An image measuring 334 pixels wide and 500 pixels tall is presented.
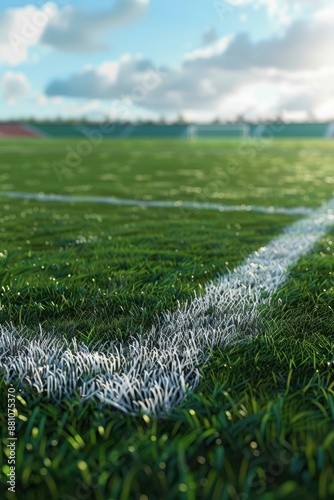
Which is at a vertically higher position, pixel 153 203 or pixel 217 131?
pixel 217 131

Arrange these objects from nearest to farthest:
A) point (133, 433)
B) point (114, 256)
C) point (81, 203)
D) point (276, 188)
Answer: point (133, 433) → point (114, 256) → point (81, 203) → point (276, 188)

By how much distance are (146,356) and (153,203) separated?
530 centimetres

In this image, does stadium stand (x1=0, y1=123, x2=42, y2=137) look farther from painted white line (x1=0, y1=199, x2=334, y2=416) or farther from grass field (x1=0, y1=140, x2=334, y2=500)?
painted white line (x1=0, y1=199, x2=334, y2=416)

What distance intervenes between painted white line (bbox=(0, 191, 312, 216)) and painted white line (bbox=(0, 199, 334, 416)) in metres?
3.67

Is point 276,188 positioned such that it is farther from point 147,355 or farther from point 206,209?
point 147,355

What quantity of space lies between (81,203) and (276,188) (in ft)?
12.8

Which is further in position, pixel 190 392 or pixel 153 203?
pixel 153 203

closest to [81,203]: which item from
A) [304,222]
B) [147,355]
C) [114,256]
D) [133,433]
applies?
[304,222]

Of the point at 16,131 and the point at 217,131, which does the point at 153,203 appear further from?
the point at 16,131

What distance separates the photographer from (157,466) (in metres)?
1.37

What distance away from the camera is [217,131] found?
203ft

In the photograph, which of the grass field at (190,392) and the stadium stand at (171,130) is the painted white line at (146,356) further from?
the stadium stand at (171,130)

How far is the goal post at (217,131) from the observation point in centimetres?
5816

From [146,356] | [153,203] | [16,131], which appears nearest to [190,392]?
[146,356]
